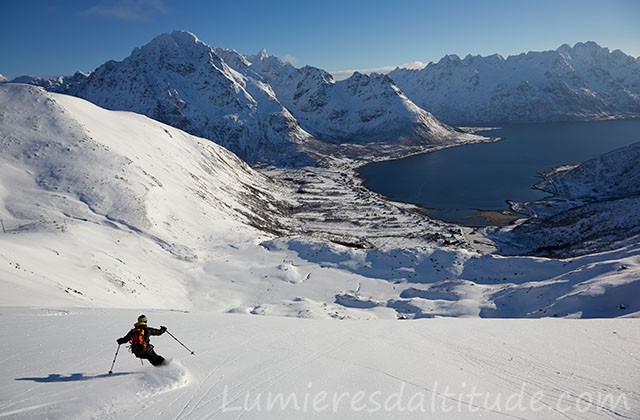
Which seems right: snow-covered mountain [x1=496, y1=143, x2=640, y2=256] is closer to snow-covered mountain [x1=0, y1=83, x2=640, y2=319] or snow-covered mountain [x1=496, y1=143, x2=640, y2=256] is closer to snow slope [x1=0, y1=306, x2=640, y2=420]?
snow-covered mountain [x1=0, y1=83, x2=640, y2=319]

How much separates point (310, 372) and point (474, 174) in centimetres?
13224

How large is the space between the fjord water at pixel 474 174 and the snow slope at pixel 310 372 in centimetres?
6959

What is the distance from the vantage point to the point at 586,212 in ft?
197

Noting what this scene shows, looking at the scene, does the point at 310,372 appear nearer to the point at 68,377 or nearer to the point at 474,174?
the point at 68,377

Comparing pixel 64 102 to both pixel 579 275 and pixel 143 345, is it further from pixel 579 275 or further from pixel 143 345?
pixel 579 275

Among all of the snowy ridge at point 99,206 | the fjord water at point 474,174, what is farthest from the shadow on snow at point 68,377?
the fjord water at point 474,174

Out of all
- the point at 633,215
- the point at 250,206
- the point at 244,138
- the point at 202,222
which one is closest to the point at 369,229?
the point at 250,206

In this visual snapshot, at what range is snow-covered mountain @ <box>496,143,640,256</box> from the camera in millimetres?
51031

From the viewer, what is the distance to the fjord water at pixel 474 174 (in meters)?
92.1

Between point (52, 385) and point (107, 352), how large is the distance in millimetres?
1943

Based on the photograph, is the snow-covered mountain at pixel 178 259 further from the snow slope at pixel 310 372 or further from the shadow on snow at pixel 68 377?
the shadow on snow at pixel 68 377

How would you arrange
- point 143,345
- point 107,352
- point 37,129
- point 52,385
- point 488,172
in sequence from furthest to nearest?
1. point 488,172
2. point 37,129
3. point 107,352
4. point 143,345
5. point 52,385

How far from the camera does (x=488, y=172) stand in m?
130

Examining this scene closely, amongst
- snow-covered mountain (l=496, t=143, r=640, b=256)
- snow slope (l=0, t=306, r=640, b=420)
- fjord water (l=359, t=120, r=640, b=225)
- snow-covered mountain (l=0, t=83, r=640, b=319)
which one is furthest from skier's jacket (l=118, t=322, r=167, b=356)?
fjord water (l=359, t=120, r=640, b=225)
